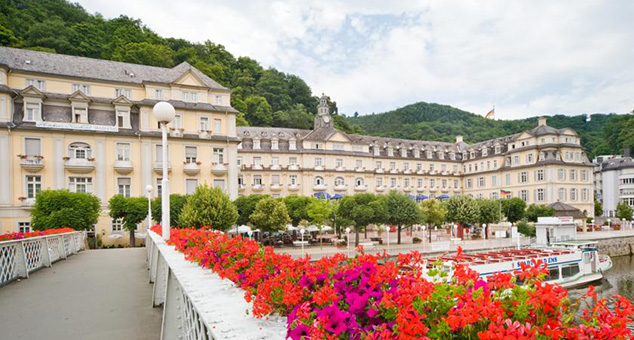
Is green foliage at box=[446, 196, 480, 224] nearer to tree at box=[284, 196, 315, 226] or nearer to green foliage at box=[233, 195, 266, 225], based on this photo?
tree at box=[284, 196, 315, 226]

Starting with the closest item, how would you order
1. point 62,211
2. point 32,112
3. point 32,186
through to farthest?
point 62,211 < point 32,186 < point 32,112

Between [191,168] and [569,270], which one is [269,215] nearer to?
[191,168]

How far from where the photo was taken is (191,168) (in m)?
36.2

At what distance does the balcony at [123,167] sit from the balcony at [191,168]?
4.81 m

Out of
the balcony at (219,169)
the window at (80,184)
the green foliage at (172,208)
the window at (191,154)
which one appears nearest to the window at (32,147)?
the window at (80,184)

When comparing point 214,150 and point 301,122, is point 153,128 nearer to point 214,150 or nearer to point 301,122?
point 214,150

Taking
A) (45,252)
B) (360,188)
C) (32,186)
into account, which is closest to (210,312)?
(45,252)

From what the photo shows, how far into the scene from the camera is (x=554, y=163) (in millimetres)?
53875

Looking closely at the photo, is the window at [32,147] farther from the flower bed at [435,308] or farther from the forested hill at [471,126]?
the forested hill at [471,126]

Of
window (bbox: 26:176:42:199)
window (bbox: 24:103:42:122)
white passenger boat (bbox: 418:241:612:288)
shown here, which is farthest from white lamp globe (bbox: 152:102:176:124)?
window (bbox: 24:103:42:122)

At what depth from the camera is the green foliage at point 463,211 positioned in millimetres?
43094

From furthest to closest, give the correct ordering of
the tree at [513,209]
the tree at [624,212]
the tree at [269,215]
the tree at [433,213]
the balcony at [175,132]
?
the tree at [624,212], the tree at [513,209], the tree at [433,213], the balcony at [175,132], the tree at [269,215]

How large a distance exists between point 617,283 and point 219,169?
35.5 metres

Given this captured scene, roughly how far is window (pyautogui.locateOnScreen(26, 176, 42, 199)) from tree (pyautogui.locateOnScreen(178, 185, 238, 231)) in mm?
13475
